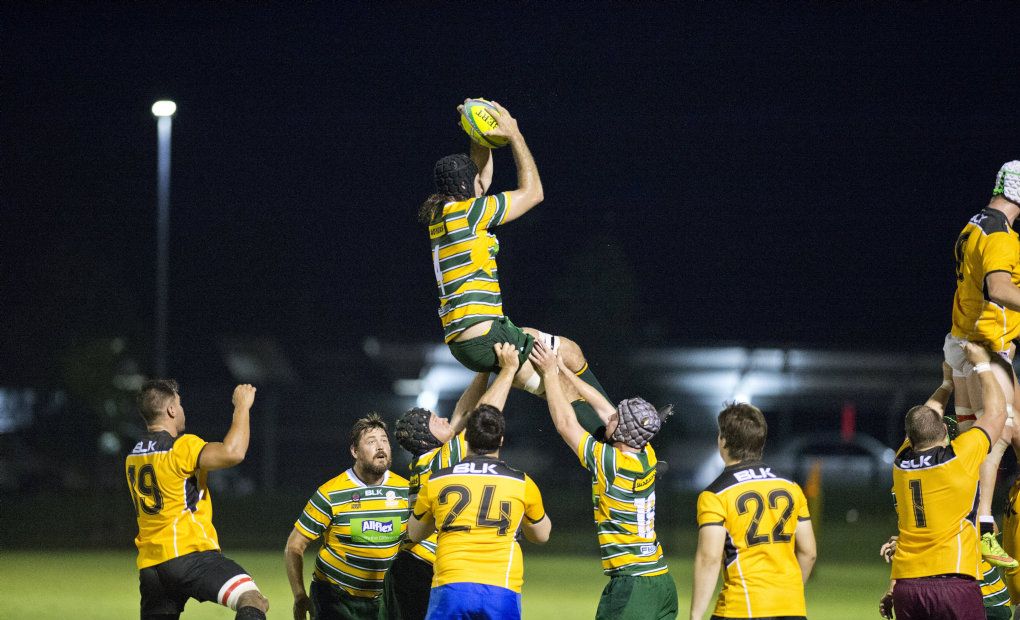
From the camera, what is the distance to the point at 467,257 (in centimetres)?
757

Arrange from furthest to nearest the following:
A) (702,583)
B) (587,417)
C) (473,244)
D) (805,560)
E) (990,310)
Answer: (587,417) → (990,310) → (473,244) → (805,560) → (702,583)

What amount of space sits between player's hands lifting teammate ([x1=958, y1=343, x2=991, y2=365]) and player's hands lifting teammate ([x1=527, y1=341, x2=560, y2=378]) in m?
2.64

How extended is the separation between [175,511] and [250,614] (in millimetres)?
905

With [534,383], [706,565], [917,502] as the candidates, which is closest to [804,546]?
[706,565]

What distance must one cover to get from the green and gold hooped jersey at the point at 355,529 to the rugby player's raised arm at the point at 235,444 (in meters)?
0.93

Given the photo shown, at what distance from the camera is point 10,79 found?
32.5 meters

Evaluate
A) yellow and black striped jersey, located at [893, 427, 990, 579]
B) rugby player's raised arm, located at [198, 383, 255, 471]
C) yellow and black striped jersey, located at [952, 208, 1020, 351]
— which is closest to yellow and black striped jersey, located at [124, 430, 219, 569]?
rugby player's raised arm, located at [198, 383, 255, 471]

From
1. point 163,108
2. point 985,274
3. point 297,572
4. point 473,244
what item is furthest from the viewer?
point 163,108

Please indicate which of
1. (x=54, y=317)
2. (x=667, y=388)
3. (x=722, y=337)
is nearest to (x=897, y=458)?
(x=667, y=388)

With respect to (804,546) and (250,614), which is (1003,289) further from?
(250,614)

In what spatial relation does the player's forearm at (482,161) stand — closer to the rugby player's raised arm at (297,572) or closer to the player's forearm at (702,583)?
the rugby player's raised arm at (297,572)

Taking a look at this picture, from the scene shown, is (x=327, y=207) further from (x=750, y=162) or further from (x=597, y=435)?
(x=597, y=435)

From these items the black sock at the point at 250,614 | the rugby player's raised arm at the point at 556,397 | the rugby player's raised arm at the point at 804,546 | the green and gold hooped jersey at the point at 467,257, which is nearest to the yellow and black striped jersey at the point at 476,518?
the rugby player's raised arm at the point at 556,397

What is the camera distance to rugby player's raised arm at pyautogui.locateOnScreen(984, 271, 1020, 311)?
7.40 m
